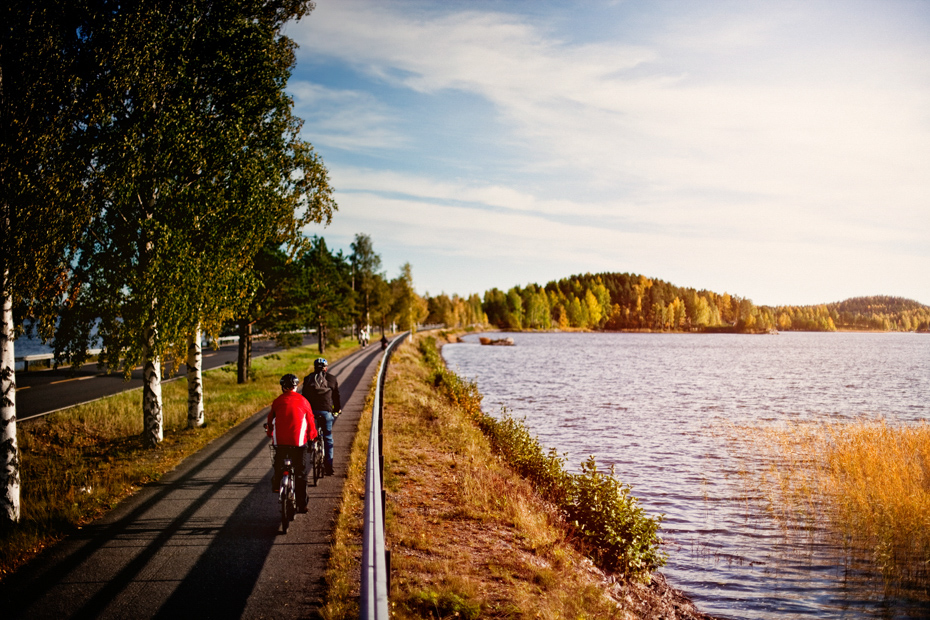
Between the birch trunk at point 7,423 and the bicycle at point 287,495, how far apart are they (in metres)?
3.82

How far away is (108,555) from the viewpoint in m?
7.35

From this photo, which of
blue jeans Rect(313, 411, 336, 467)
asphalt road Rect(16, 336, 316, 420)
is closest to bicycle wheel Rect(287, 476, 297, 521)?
blue jeans Rect(313, 411, 336, 467)

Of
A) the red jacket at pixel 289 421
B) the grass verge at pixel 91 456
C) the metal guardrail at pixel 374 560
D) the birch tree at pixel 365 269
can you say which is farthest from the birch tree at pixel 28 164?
→ the birch tree at pixel 365 269

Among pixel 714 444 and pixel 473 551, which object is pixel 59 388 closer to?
pixel 473 551

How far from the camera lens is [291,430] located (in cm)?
874

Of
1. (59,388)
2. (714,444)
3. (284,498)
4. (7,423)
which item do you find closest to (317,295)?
(59,388)

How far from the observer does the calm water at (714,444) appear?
33.3 feet

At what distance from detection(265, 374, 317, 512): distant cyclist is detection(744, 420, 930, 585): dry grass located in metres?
10.4

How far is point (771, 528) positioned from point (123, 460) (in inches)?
565

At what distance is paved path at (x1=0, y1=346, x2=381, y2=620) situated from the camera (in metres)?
5.96

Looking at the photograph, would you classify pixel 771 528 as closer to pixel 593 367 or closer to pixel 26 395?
pixel 26 395

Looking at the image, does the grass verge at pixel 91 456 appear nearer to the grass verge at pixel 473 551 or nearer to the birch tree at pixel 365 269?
the grass verge at pixel 473 551

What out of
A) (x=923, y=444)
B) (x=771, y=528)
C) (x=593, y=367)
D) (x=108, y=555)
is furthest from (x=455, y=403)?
(x=593, y=367)

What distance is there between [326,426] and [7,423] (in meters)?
4.77
